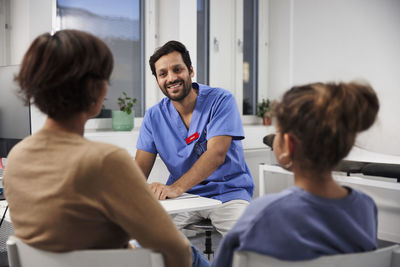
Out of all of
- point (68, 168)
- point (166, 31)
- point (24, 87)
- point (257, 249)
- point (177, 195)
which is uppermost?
point (166, 31)

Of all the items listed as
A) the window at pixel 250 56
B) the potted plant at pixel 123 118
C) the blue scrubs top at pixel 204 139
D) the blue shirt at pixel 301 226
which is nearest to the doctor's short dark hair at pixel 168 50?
the blue scrubs top at pixel 204 139

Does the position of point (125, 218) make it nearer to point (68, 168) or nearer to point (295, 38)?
point (68, 168)

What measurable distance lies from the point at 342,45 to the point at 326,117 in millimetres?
3550

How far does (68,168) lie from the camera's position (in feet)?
2.80

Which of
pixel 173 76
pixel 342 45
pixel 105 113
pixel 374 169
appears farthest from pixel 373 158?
pixel 105 113

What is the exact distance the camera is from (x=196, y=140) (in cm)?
212

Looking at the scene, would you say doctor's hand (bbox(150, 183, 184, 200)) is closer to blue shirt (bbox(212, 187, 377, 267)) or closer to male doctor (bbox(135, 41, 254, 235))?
male doctor (bbox(135, 41, 254, 235))

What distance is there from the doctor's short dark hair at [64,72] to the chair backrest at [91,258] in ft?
0.91

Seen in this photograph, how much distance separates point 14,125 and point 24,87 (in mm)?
928

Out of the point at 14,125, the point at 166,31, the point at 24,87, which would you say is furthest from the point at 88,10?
the point at 24,87

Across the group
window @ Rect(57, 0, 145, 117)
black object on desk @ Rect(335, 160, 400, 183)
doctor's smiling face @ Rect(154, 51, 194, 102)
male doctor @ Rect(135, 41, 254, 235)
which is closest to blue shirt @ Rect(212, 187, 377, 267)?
male doctor @ Rect(135, 41, 254, 235)

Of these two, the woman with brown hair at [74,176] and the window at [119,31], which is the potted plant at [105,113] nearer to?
the window at [119,31]

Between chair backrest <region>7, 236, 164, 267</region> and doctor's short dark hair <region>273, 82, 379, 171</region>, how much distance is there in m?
0.37

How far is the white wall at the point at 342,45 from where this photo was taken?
153 inches
